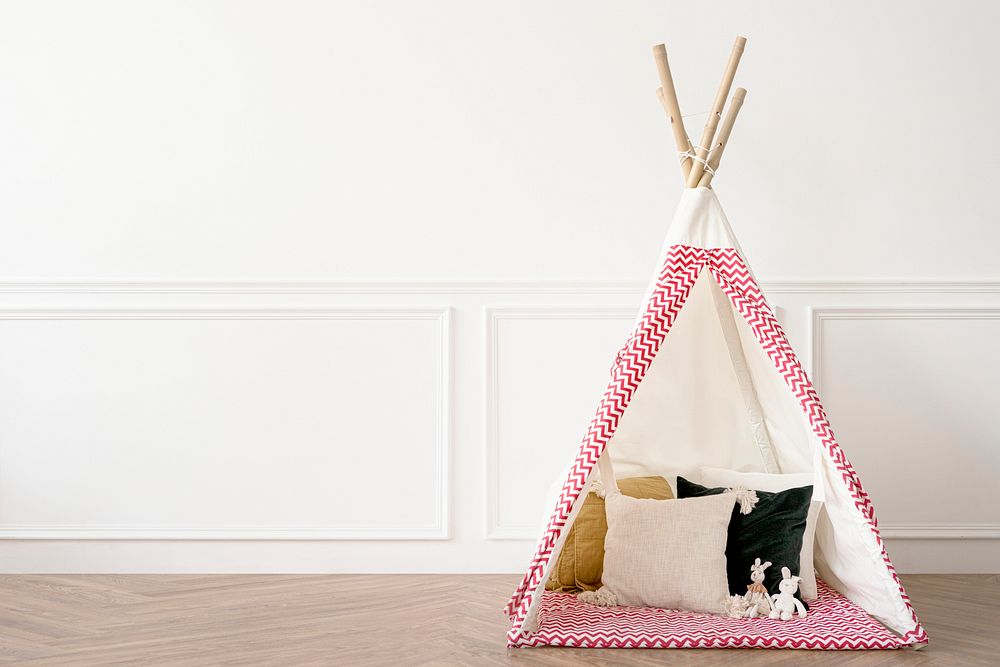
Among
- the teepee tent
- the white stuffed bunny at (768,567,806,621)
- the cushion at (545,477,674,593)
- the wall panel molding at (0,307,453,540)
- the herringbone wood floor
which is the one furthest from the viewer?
the wall panel molding at (0,307,453,540)

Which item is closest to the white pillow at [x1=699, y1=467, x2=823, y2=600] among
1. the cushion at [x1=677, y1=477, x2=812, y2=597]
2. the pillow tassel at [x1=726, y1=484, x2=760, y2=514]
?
the cushion at [x1=677, y1=477, x2=812, y2=597]

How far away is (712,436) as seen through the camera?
277 centimetres

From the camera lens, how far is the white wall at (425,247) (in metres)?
2.91

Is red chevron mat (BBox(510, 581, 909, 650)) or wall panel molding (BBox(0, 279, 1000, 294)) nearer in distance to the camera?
red chevron mat (BBox(510, 581, 909, 650))

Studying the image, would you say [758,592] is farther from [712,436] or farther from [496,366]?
[496,366]

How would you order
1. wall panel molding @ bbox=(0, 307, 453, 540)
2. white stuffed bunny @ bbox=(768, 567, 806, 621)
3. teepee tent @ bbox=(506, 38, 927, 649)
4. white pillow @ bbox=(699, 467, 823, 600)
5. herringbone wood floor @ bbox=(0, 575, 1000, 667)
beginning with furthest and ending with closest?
wall panel molding @ bbox=(0, 307, 453, 540) → white pillow @ bbox=(699, 467, 823, 600) → white stuffed bunny @ bbox=(768, 567, 806, 621) → teepee tent @ bbox=(506, 38, 927, 649) → herringbone wood floor @ bbox=(0, 575, 1000, 667)

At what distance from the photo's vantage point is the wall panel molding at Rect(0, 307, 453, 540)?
9.46 feet

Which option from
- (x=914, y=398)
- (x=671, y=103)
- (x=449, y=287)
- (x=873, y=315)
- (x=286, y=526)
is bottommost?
(x=286, y=526)

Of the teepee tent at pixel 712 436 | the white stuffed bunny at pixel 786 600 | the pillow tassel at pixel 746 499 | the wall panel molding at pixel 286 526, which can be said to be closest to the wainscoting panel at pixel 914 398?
the teepee tent at pixel 712 436

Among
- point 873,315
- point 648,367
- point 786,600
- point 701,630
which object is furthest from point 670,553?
point 873,315

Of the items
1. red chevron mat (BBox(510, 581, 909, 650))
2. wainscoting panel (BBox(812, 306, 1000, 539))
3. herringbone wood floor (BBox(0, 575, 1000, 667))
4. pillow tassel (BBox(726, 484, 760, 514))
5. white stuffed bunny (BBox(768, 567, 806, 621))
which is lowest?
herringbone wood floor (BBox(0, 575, 1000, 667))

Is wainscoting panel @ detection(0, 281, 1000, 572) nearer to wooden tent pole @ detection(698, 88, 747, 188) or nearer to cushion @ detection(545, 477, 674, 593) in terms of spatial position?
cushion @ detection(545, 477, 674, 593)

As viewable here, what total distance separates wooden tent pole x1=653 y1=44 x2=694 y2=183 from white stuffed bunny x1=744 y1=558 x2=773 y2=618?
3.83 feet

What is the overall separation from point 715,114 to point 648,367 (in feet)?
2.82
